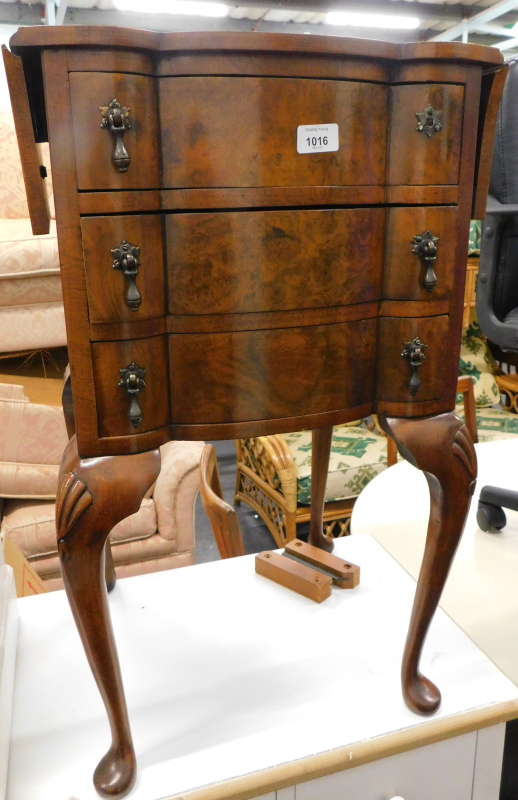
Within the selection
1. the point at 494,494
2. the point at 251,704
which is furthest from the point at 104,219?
the point at 494,494

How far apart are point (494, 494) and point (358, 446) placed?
1180 mm

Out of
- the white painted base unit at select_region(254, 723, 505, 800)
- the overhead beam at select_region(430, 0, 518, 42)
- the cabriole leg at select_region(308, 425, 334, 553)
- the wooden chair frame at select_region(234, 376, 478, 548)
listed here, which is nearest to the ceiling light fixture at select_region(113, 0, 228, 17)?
the overhead beam at select_region(430, 0, 518, 42)

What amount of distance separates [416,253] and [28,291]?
1225 millimetres

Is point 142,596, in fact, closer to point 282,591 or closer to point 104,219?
point 282,591

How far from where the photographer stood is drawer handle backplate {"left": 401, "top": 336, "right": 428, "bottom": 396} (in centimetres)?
77

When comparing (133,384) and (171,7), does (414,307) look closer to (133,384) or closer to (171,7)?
(133,384)

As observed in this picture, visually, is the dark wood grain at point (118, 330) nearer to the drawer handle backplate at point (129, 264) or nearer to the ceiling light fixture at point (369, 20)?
the drawer handle backplate at point (129, 264)

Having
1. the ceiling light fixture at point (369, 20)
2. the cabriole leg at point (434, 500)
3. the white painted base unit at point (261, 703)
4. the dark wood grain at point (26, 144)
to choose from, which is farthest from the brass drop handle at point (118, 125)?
the ceiling light fixture at point (369, 20)

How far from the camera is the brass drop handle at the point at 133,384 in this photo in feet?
2.24

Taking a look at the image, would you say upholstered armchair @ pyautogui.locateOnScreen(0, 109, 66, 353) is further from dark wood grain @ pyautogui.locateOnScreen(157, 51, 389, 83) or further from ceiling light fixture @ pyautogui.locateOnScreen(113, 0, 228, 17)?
ceiling light fixture @ pyautogui.locateOnScreen(113, 0, 228, 17)

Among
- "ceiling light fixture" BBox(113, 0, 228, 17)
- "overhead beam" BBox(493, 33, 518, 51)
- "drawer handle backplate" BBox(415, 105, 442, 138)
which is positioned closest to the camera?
"drawer handle backplate" BBox(415, 105, 442, 138)

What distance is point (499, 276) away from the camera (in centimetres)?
133

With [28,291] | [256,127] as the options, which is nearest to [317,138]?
[256,127]

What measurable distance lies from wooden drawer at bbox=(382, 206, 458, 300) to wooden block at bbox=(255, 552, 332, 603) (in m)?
0.49
